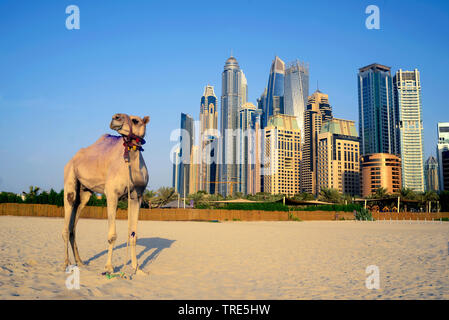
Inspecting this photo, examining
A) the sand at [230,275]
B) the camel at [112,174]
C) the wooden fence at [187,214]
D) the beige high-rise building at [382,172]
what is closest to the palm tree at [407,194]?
the wooden fence at [187,214]

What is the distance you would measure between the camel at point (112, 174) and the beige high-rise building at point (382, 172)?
192 m

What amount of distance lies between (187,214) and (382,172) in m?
168

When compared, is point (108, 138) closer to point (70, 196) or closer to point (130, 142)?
point (130, 142)

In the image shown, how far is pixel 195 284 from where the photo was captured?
275 inches

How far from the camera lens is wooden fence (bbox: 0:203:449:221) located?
3959 cm

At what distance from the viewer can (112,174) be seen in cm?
732

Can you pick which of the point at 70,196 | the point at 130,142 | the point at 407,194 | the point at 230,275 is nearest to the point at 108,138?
the point at 130,142

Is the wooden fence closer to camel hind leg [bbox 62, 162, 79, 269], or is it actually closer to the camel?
camel hind leg [bbox 62, 162, 79, 269]

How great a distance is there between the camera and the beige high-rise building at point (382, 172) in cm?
18412

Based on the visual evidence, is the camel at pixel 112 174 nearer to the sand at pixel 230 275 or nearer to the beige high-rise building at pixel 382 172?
the sand at pixel 230 275
